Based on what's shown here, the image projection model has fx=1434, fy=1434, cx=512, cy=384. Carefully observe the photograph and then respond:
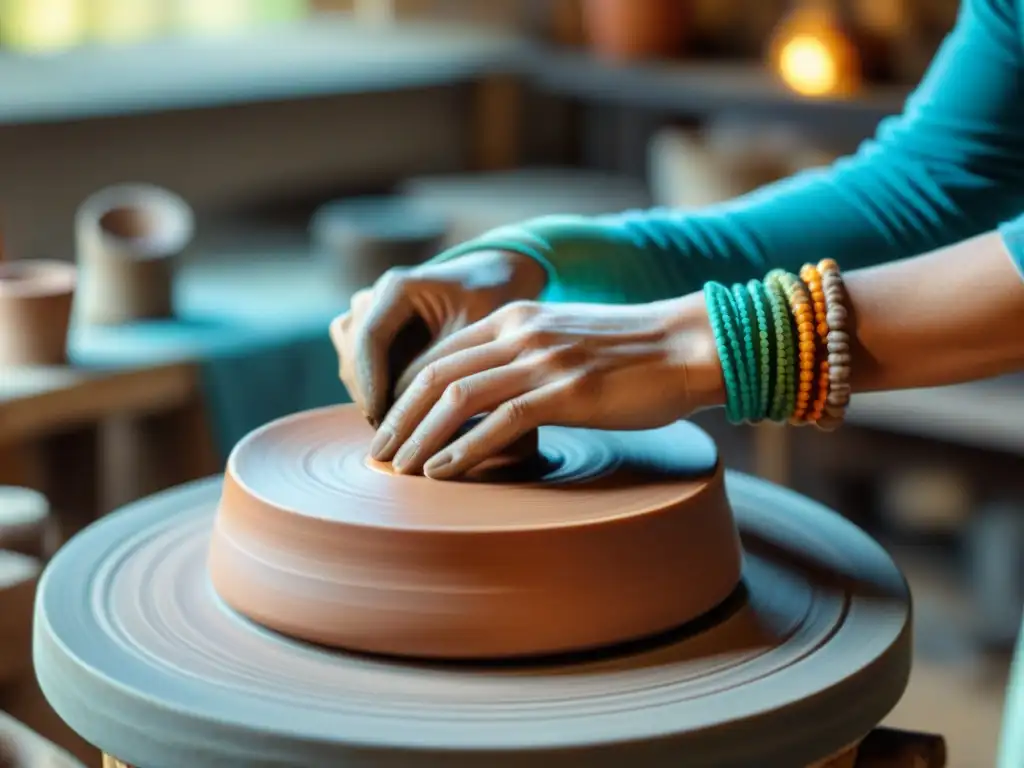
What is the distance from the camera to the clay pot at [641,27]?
9.93 feet

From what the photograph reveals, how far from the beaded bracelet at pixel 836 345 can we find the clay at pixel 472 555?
0.10m

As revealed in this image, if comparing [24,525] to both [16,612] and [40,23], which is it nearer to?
[16,612]

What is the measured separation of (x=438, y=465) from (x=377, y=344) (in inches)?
4.5

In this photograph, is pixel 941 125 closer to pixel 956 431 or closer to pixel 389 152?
pixel 956 431

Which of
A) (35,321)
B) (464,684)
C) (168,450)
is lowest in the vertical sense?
(168,450)

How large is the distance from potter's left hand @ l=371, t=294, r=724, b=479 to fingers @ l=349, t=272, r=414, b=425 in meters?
0.04

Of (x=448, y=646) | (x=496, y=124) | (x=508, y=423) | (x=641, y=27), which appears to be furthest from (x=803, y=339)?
(x=496, y=124)

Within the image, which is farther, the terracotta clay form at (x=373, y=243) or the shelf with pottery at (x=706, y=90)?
the shelf with pottery at (x=706, y=90)

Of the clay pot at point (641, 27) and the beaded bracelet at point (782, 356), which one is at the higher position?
the beaded bracelet at point (782, 356)

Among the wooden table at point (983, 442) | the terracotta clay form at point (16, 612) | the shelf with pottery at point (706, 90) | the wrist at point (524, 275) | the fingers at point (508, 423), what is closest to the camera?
the fingers at point (508, 423)

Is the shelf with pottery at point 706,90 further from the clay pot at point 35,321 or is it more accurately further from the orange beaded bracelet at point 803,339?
the orange beaded bracelet at point 803,339

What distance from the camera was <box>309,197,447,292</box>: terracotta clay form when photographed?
227 cm

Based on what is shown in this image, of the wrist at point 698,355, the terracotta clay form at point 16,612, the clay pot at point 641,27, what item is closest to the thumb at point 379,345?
the wrist at point 698,355

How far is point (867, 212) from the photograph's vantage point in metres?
1.23
